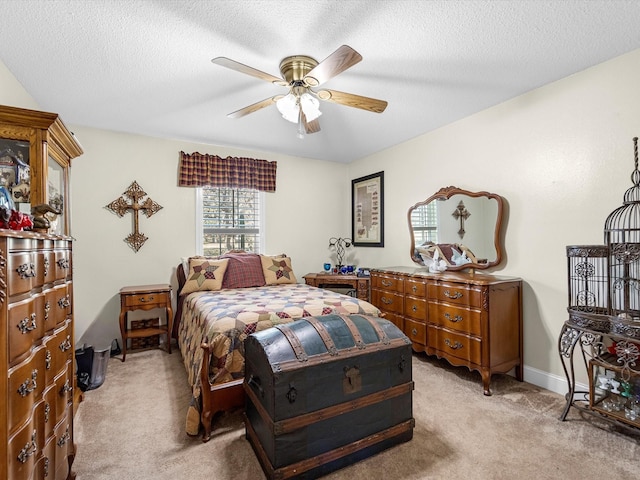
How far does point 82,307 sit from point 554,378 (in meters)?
4.68

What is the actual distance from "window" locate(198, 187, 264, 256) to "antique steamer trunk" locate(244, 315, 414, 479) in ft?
8.35

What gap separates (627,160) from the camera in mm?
2162

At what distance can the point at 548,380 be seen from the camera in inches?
102

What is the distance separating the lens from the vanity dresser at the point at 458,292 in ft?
8.41

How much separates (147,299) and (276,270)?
4.73 ft

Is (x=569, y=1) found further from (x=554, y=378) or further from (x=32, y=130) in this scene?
(x=32, y=130)

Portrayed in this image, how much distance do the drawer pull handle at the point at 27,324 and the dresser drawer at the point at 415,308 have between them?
2.85m

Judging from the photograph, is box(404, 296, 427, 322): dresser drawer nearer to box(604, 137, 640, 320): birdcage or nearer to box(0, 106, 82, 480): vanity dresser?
box(604, 137, 640, 320): birdcage

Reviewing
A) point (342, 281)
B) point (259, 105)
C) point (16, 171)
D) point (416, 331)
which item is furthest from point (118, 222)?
point (416, 331)

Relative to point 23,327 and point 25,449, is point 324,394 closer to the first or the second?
point 25,449

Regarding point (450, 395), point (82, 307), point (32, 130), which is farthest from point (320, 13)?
point (82, 307)

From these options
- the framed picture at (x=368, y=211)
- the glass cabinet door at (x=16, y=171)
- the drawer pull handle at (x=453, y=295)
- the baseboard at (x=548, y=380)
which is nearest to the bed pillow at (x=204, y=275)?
the glass cabinet door at (x=16, y=171)

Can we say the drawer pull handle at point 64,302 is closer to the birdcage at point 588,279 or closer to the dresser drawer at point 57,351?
the dresser drawer at point 57,351

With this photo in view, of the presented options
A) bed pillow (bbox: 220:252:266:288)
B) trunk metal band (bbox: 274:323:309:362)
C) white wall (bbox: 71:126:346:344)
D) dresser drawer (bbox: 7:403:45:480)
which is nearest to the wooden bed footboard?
trunk metal band (bbox: 274:323:309:362)
